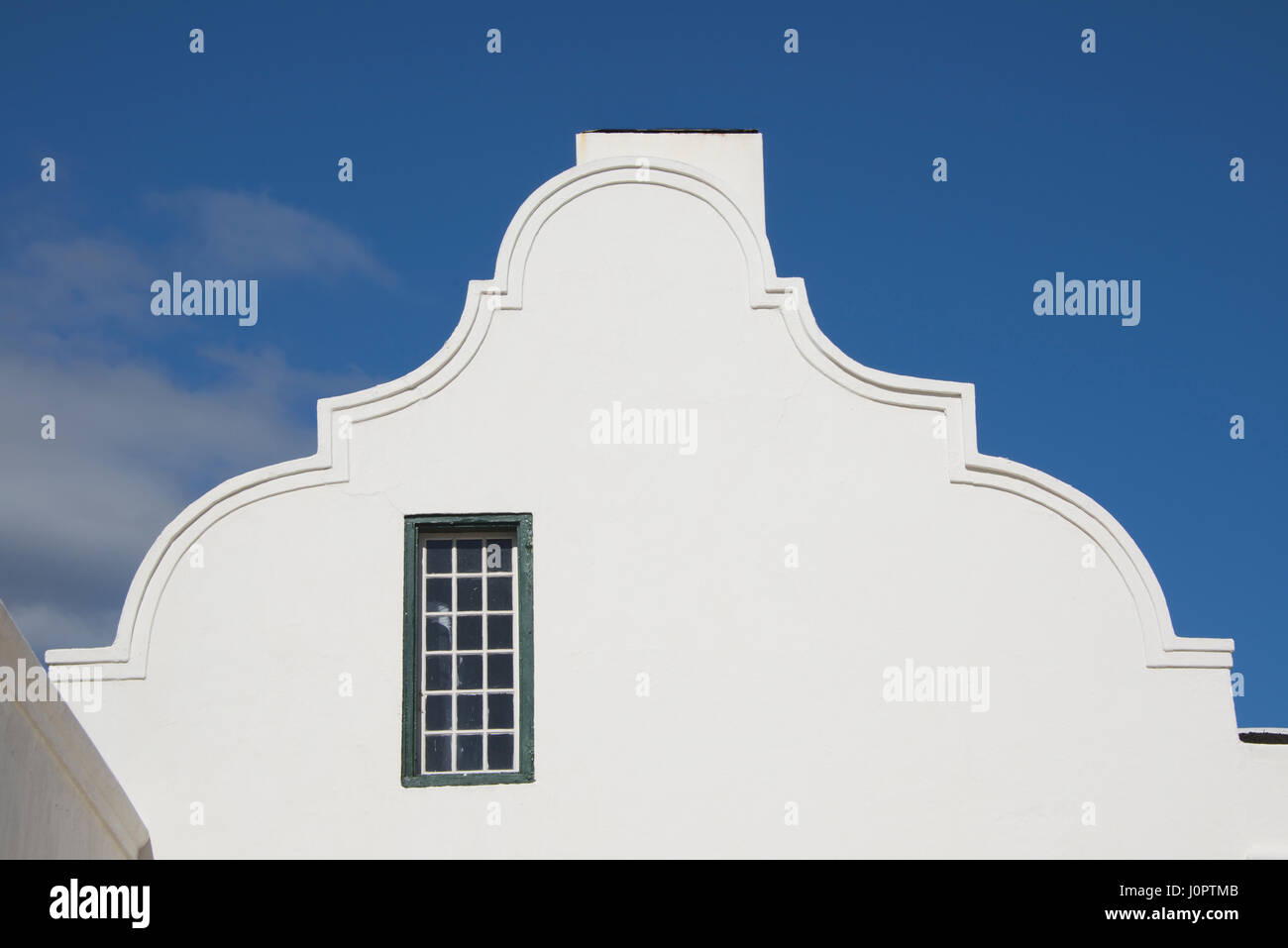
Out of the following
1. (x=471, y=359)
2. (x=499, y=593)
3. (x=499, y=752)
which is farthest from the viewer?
(x=471, y=359)

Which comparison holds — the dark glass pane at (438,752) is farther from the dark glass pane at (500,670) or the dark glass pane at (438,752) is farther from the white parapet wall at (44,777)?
the white parapet wall at (44,777)

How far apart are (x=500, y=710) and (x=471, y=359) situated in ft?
9.03

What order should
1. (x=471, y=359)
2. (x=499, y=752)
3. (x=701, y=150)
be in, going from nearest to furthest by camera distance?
(x=499, y=752)
(x=471, y=359)
(x=701, y=150)

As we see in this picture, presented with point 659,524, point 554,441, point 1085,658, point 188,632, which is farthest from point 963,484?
point 188,632

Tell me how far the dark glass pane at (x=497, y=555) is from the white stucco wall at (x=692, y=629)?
256mm

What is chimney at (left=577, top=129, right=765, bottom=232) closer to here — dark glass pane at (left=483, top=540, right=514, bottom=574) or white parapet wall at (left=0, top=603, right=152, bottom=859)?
dark glass pane at (left=483, top=540, right=514, bottom=574)

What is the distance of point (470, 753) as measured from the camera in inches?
420

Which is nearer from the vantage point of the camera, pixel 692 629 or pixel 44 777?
pixel 44 777

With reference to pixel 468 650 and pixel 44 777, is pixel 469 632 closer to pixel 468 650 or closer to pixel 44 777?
pixel 468 650

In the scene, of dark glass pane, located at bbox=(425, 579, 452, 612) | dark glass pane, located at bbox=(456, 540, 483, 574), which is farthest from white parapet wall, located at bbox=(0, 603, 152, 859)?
dark glass pane, located at bbox=(456, 540, 483, 574)

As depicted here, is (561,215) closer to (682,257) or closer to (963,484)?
(682,257)

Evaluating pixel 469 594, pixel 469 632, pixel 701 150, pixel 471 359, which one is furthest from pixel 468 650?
pixel 701 150

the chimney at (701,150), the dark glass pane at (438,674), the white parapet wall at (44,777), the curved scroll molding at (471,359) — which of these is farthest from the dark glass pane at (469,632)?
the chimney at (701,150)

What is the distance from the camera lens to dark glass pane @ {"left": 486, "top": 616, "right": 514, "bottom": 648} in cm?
1084
